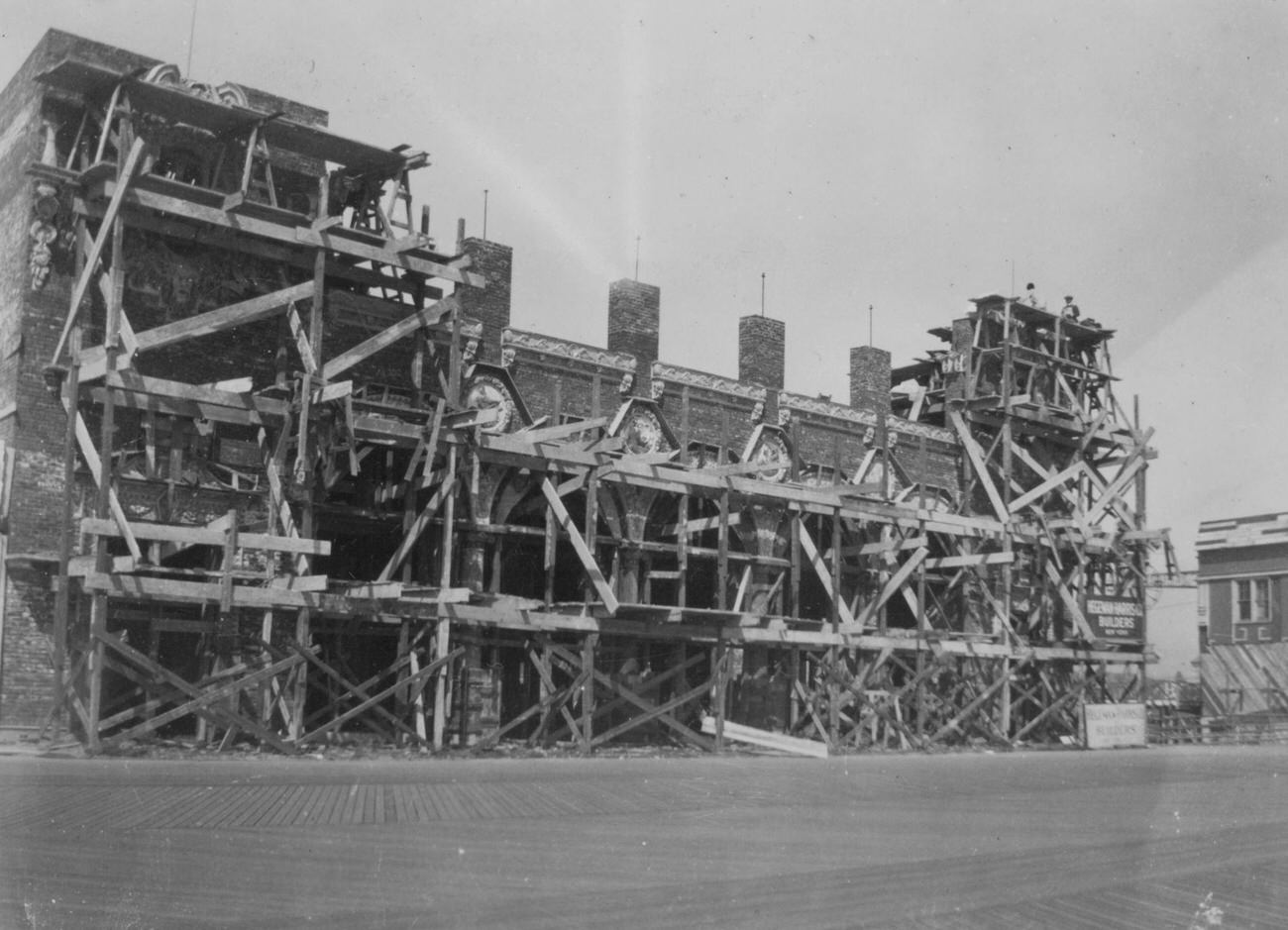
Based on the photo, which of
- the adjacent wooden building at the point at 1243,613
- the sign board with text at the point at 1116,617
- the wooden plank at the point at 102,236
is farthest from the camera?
the adjacent wooden building at the point at 1243,613

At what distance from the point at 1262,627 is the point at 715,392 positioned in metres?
24.7

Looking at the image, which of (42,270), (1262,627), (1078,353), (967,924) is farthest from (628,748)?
(1262,627)

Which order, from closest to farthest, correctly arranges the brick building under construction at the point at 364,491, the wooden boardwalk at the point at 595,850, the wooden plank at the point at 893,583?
the wooden boardwalk at the point at 595,850 < the brick building under construction at the point at 364,491 < the wooden plank at the point at 893,583

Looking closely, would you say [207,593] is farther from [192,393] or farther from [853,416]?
[853,416]

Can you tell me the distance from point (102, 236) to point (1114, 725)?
23965 mm

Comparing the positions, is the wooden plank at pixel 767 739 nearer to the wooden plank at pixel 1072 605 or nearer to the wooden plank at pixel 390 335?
the wooden plank at pixel 390 335

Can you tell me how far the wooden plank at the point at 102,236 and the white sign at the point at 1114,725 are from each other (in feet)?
73.7

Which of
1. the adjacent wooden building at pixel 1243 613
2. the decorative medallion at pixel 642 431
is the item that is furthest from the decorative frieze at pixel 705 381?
the adjacent wooden building at pixel 1243 613

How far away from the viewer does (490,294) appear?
26.0m

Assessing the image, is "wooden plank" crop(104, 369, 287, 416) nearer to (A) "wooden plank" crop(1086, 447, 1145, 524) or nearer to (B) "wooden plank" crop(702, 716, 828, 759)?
(B) "wooden plank" crop(702, 716, 828, 759)

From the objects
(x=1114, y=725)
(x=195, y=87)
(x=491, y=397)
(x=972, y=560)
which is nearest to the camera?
(x=195, y=87)

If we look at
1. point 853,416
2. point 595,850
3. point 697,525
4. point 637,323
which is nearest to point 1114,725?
point 853,416

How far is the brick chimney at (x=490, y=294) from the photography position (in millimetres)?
25734

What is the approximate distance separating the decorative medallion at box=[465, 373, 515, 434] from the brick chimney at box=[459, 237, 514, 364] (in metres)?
0.39
